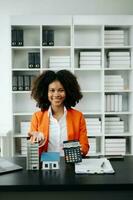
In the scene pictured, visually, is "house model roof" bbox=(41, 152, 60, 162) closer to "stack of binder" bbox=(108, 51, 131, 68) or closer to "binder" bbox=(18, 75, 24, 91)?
"binder" bbox=(18, 75, 24, 91)

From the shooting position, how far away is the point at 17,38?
3.77 meters

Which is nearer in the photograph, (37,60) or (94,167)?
(94,167)

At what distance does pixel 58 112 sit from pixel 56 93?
181 mm

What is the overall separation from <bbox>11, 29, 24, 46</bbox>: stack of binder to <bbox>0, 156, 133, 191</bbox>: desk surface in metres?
2.34

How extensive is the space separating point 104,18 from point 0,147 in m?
2.16

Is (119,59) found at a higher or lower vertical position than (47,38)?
lower

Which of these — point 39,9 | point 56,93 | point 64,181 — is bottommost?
point 64,181

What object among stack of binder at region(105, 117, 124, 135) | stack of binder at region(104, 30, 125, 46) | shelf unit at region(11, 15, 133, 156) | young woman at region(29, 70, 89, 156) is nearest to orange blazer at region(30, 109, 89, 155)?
young woman at region(29, 70, 89, 156)

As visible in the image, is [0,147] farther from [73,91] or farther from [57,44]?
[73,91]

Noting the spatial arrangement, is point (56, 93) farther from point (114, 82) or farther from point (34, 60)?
point (114, 82)

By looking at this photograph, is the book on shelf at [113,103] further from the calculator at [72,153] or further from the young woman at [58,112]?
the calculator at [72,153]

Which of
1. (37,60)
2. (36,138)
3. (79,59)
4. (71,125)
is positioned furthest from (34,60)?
(36,138)

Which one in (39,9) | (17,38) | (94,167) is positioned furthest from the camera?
(39,9)

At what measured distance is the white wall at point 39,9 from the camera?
4.04 meters
